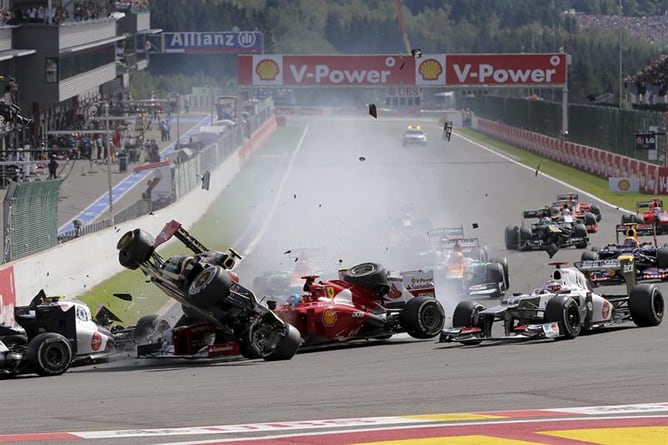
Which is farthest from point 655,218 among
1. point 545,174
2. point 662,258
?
point 545,174

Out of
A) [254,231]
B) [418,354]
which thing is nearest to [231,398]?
[418,354]

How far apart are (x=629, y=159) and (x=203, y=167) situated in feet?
56.3

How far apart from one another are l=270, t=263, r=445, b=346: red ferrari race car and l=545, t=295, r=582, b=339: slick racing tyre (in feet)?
6.40

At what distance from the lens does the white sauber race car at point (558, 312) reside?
1836cm

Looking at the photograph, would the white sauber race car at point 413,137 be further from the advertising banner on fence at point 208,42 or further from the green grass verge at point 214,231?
the advertising banner on fence at point 208,42

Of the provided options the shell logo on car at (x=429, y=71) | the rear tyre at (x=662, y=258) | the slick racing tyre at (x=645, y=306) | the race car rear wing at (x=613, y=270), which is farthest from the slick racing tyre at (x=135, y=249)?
the shell logo on car at (x=429, y=71)

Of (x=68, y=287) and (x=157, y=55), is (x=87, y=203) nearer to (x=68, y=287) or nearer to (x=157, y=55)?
(x=68, y=287)

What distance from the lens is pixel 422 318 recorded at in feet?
64.2

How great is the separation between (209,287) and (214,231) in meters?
23.9

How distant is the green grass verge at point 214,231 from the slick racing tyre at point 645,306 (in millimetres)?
6960

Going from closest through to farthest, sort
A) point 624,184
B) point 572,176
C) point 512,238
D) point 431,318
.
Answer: point 431,318 → point 512,238 → point 624,184 → point 572,176

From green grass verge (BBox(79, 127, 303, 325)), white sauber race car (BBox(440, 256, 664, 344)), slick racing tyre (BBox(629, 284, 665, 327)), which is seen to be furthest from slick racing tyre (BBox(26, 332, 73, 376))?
slick racing tyre (BBox(629, 284, 665, 327))

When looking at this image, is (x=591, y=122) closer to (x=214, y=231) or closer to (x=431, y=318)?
(x=214, y=231)

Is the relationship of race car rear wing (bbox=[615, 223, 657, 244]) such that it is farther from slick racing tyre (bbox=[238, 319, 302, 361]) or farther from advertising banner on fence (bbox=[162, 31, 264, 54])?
advertising banner on fence (bbox=[162, 31, 264, 54])
